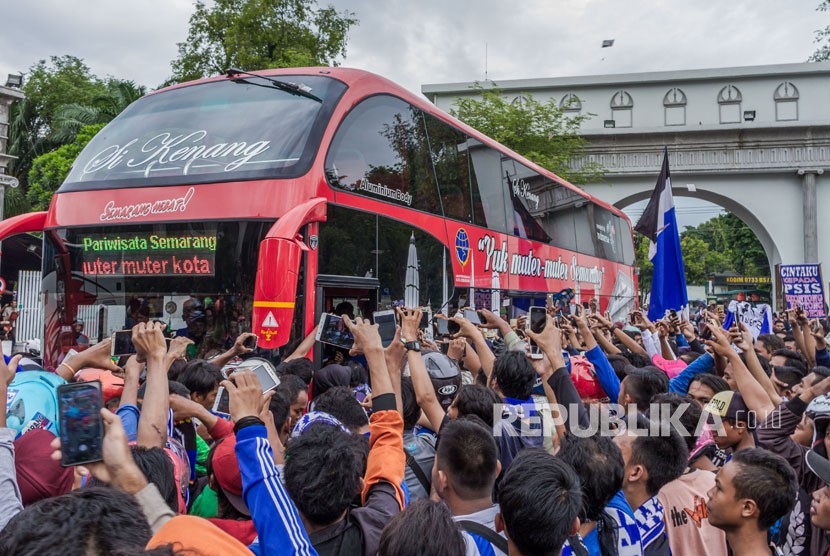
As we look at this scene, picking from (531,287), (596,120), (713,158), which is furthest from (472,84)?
(531,287)

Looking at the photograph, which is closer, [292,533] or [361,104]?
[292,533]

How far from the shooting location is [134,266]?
595cm

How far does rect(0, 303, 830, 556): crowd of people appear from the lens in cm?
165

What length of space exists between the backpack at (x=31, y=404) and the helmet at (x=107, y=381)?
11.7 inches

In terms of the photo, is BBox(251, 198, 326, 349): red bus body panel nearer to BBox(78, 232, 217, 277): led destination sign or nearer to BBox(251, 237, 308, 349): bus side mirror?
BBox(251, 237, 308, 349): bus side mirror

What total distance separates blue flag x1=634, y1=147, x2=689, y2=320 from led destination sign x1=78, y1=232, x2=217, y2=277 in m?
5.84

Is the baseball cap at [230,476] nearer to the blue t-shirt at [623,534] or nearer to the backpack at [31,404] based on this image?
the backpack at [31,404]

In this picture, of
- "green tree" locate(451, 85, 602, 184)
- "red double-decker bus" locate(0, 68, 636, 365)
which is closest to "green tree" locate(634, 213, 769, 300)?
"green tree" locate(451, 85, 602, 184)

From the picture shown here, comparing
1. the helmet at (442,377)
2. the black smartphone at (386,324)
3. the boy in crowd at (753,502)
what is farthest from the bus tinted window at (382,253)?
the boy in crowd at (753,502)

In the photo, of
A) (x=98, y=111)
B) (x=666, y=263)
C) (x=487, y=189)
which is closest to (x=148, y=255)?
(x=487, y=189)

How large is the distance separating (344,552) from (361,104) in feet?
17.6

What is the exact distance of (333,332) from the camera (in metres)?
3.92

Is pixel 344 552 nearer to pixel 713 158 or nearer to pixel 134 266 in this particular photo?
pixel 134 266

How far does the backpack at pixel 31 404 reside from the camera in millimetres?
2748
